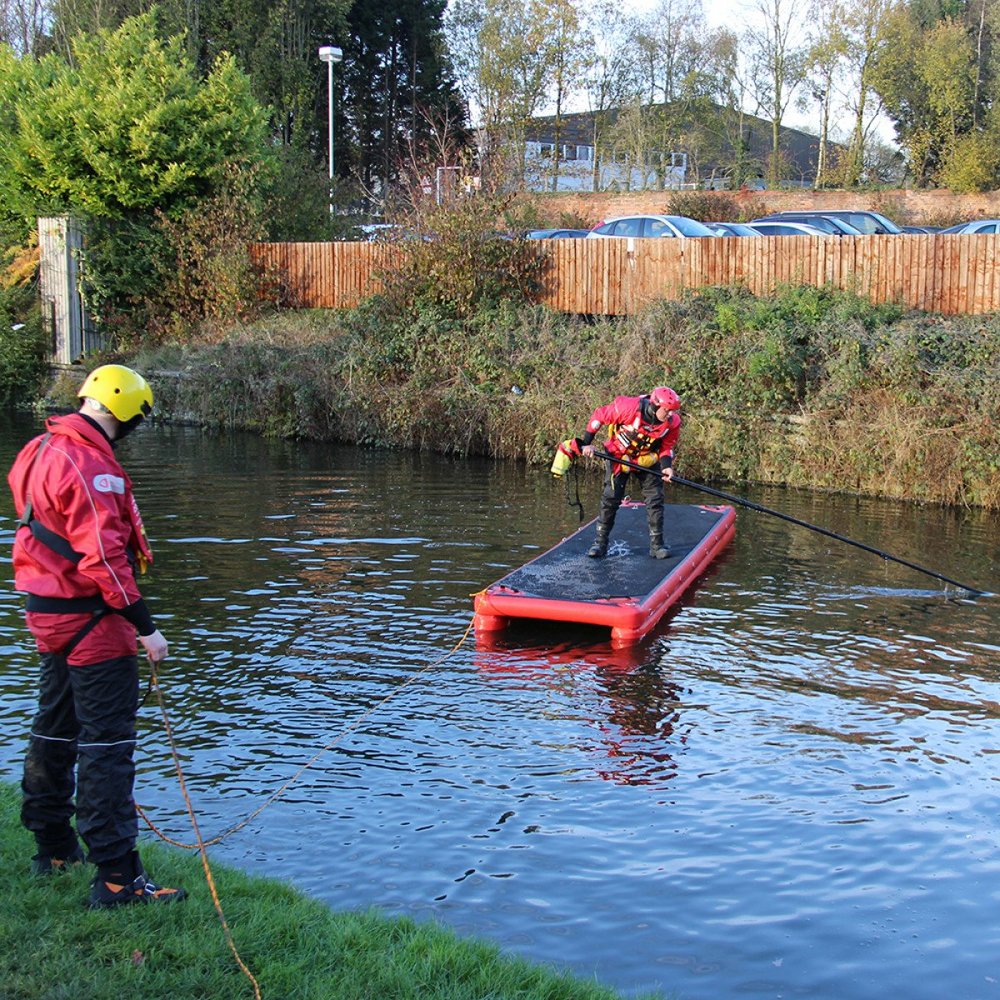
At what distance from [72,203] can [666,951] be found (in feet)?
80.9

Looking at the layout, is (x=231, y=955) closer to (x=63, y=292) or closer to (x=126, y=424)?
(x=126, y=424)

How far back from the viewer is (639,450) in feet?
37.6

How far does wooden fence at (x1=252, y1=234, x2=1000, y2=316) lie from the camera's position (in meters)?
18.0

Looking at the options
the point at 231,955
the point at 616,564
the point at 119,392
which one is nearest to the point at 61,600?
the point at 119,392

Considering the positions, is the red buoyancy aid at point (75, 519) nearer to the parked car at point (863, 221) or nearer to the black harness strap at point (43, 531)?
the black harness strap at point (43, 531)

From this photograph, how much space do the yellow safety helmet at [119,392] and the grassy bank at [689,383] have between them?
42.0 feet

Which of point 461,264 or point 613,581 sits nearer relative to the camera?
point 613,581

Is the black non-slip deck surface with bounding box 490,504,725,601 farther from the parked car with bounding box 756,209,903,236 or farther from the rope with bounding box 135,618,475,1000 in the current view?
the parked car with bounding box 756,209,903,236

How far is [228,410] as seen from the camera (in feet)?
74.8

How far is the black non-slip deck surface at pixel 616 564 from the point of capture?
33.1ft

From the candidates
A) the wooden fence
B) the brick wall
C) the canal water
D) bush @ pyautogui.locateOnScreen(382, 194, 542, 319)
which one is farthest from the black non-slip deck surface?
the brick wall

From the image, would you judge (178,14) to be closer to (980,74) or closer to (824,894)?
(980,74)

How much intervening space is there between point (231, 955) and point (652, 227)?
818 inches

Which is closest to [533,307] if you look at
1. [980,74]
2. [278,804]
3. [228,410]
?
[228,410]
